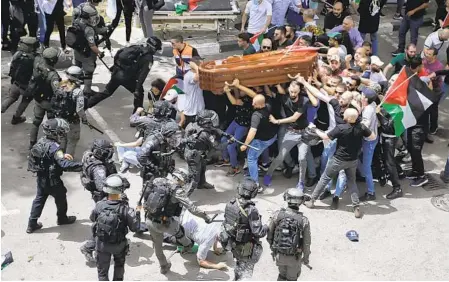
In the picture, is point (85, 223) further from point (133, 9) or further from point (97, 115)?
point (133, 9)

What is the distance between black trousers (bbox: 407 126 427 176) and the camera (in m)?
9.84

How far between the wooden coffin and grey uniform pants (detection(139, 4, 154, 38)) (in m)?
4.21

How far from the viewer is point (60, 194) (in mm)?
8531

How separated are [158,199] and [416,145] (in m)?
4.22

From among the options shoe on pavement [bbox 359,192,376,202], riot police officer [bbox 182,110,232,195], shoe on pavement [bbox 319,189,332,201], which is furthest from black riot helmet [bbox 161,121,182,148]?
shoe on pavement [bbox 359,192,376,202]

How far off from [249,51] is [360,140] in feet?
9.14

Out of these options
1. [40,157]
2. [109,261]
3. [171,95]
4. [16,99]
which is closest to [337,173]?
[171,95]

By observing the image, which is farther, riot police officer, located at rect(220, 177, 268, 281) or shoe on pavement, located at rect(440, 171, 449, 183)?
shoe on pavement, located at rect(440, 171, 449, 183)

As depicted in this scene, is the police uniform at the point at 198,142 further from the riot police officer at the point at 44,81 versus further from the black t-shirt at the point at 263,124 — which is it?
the riot police officer at the point at 44,81

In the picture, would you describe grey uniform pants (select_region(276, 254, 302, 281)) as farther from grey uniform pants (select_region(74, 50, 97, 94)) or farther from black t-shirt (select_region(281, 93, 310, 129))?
grey uniform pants (select_region(74, 50, 97, 94))

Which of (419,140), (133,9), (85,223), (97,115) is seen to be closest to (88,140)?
(97,115)

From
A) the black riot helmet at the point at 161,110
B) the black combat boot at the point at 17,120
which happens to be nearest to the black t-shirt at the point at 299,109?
the black riot helmet at the point at 161,110

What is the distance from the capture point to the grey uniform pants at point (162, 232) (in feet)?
24.9

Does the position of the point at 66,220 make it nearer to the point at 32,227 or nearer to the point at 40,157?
the point at 32,227
